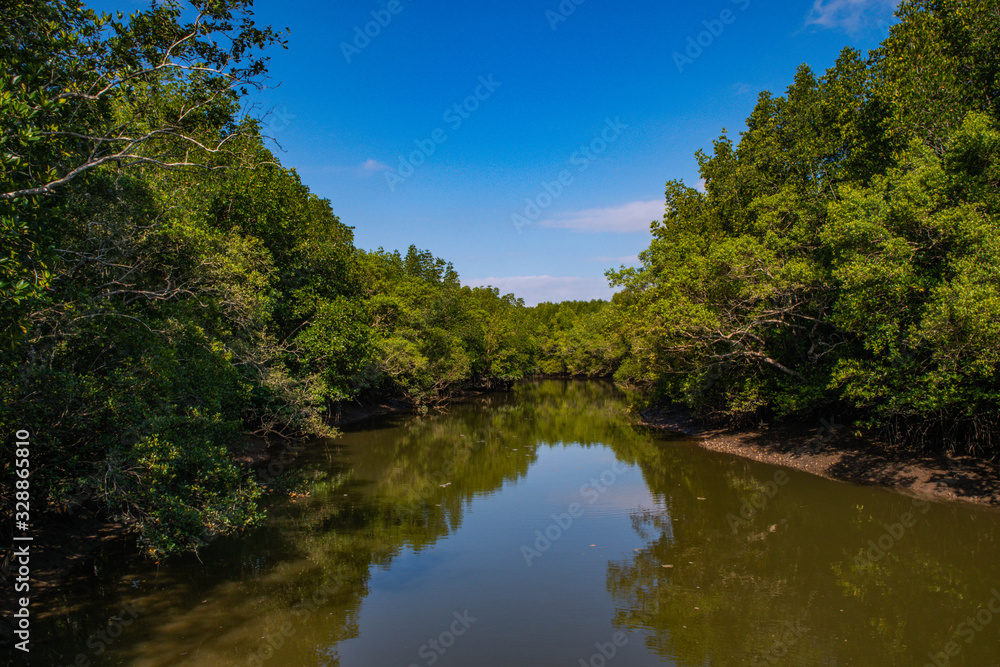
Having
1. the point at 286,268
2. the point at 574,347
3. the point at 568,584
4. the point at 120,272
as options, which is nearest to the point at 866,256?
the point at 568,584

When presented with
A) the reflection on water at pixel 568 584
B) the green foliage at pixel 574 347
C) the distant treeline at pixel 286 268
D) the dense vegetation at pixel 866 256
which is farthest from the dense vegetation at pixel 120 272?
the green foliage at pixel 574 347

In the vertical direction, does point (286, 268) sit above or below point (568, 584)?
above

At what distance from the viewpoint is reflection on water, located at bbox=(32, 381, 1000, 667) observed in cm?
823

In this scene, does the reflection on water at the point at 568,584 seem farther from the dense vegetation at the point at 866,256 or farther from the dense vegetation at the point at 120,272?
the dense vegetation at the point at 866,256

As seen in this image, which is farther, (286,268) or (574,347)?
(574,347)

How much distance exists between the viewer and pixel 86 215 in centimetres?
926

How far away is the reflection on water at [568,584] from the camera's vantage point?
324 inches

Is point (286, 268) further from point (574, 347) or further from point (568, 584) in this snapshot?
point (574, 347)

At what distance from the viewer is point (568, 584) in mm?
10695

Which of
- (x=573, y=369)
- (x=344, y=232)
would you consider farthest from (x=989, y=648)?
(x=573, y=369)

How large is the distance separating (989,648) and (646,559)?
5654 mm

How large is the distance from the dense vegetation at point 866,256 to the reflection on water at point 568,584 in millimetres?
3648

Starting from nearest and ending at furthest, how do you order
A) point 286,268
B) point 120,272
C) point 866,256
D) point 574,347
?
point 120,272, point 866,256, point 286,268, point 574,347

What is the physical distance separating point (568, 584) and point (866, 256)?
1191 cm
